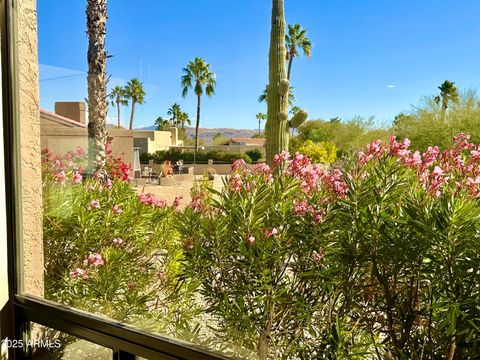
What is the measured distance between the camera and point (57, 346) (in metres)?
2.14

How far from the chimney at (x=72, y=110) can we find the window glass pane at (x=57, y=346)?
1.15 m

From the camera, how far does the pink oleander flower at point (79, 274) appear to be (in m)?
2.22

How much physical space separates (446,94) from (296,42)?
624 millimetres

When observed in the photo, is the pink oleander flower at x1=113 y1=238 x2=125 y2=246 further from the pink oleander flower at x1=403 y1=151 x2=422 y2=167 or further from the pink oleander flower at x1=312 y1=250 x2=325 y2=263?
the pink oleander flower at x1=403 y1=151 x2=422 y2=167

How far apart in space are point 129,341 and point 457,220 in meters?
1.35

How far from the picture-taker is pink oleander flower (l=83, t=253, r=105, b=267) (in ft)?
7.20

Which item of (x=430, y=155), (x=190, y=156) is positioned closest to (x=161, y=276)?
(x=190, y=156)

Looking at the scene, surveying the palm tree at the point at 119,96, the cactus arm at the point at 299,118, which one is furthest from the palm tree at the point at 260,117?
the palm tree at the point at 119,96

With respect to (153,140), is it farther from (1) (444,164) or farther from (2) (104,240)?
(1) (444,164)

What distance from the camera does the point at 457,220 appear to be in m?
1.06

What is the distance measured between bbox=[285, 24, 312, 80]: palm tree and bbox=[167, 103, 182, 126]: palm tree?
56cm

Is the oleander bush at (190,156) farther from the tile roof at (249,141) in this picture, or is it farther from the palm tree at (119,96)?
the palm tree at (119,96)

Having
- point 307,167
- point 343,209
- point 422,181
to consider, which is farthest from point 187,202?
point 422,181

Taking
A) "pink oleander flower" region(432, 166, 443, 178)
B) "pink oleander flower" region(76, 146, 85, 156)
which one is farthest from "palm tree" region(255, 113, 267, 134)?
"pink oleander flower" region(76, 146, 85, 156)
